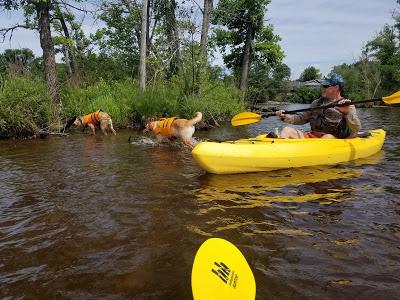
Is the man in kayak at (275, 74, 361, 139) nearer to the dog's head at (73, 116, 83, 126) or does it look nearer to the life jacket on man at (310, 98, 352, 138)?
the life jacket on man at (310, 98, 352, 138)

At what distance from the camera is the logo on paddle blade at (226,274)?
7.50 ft

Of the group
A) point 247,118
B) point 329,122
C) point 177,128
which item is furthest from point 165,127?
point 329,122

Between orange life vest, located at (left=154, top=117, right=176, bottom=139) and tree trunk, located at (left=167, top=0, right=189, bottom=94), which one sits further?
tree trunk, located at (left=167, top=0, right=189, bottom=94)

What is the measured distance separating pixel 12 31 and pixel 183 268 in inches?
538

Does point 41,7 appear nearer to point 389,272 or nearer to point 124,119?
point 124,119

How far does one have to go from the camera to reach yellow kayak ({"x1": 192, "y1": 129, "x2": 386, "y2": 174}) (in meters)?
5.91

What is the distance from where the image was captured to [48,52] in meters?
13.7

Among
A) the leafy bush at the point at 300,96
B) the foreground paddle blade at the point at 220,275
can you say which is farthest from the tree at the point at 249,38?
the leafy bush at the point at 300,96

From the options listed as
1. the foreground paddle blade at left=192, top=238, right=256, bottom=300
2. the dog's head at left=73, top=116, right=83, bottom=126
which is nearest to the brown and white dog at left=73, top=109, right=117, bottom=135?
the dog's head at left=73, top=116, right=83, bottom=126

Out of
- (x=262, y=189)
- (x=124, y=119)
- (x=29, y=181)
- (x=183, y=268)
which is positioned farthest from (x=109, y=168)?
(x=124, y=119)

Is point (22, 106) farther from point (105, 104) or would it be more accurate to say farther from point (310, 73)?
point (310, 73)

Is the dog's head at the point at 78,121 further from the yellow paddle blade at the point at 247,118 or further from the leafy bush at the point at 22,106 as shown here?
the yellow paddle blade at the point at 247,118

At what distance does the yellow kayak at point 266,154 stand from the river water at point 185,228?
15cm

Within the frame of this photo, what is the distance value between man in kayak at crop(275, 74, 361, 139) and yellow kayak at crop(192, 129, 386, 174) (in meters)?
0.30
